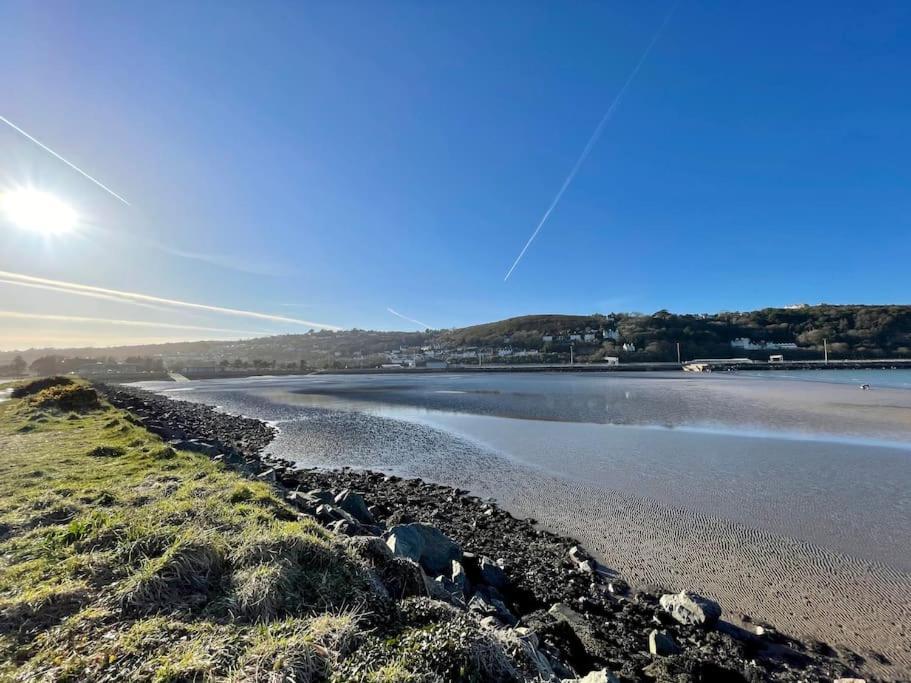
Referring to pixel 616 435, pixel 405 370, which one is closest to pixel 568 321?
pixel 405 370

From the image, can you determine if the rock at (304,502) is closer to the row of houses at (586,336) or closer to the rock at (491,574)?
the rock at (491,574)

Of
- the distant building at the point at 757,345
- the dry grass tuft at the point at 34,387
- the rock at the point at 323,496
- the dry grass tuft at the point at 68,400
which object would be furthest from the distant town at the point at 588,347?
the rock at the point at 323,496

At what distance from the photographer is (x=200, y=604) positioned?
3.15 m

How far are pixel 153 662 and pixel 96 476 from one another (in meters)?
6.88

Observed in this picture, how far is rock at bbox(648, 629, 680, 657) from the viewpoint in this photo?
4.24 metres

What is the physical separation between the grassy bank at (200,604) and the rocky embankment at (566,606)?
56 centimetres

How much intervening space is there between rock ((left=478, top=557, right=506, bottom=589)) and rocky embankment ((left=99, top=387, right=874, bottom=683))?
0.02 metres

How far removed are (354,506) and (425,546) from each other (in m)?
2.57

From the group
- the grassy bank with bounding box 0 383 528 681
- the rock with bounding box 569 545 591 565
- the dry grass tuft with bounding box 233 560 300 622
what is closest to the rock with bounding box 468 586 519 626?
the grassy bank with bounding box 0 383 528 681

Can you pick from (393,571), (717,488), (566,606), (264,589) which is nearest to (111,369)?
(264,589)

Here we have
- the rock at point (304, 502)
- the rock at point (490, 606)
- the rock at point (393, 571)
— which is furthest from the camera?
the rock at point (304, 502)

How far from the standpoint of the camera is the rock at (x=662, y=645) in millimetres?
Result: 4242

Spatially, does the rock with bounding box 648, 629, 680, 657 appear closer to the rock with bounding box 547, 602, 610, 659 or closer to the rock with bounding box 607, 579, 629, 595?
the rock with bounding box 547, 602, 610, 659

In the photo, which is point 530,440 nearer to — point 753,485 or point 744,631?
point 753,485
